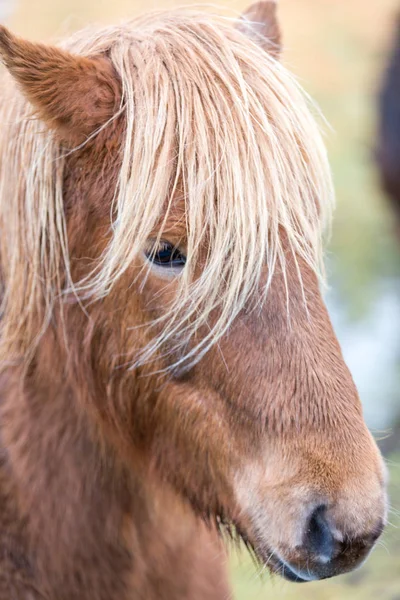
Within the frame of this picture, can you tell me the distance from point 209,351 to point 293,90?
26.0 inches

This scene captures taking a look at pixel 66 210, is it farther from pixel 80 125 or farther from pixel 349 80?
pixel 349 80

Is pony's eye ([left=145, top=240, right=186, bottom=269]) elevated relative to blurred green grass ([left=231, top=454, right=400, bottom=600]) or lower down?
elevated

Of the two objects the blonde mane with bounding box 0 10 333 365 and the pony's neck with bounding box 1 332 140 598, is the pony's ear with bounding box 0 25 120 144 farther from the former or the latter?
the pony's neck with bounding box 1 332 140 598

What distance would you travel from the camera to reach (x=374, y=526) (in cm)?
149

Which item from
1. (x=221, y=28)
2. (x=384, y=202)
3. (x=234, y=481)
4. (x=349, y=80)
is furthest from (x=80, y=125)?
(x=349, y=80)

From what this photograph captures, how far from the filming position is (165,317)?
5.35 ft

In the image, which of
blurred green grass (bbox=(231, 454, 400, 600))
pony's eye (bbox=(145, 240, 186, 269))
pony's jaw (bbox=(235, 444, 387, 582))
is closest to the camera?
pony's jaw (bbox=(235, 444, 387, 582))

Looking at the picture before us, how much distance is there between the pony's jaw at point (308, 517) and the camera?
147 centimetres

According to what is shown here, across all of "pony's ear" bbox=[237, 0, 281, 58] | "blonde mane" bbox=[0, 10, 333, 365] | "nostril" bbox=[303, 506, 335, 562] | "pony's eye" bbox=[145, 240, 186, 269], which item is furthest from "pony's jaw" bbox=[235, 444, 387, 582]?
"pony's ear" bbox=[237, 0, 281, 58]

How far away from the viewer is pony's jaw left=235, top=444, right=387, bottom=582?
147 cm

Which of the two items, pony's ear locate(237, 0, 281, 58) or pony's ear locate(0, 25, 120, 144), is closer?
pony's ear locate(0, 25, 120, 144)

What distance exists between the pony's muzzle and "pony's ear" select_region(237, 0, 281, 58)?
3.88 feet

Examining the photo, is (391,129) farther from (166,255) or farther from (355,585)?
(166,255)

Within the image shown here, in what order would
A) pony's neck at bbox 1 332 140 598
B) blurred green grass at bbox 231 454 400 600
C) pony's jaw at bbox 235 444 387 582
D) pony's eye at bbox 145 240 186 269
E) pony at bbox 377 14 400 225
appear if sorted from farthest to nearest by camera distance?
1. pony at bbox 377 14 400 225
2. blurred green grass at bbox 231 454 400 600
3. pony's neck at bbox 1 332 140 598
4. pony's eye at bbox 145 240 186 269
5. pony's jaw at bbox 235 444 387 582
